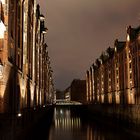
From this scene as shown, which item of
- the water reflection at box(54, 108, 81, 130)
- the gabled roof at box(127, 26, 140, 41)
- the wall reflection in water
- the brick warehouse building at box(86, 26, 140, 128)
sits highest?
the gabled roof at box(127, 26, 140, 41)

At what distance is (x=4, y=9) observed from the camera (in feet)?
82.9

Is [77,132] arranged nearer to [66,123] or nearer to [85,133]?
[85,133]

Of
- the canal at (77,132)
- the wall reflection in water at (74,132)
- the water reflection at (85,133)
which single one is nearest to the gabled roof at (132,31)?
the canal at (77,132)

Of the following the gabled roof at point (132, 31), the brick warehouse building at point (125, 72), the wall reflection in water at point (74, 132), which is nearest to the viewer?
the wall reflection in water at point (74, 132)

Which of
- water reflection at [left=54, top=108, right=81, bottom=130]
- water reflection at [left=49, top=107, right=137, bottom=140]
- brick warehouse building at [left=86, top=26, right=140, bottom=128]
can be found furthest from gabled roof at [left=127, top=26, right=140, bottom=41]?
water reflection at [left=54, top=108, right=81, bottom=130]

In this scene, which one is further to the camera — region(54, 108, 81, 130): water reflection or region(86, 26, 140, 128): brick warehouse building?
region(54, 108, 81, 130): water reflection

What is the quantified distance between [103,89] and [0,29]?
84693mm

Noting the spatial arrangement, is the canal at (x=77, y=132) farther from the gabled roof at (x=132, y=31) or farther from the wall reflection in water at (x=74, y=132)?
the gabled roof at (x=132, y=31)

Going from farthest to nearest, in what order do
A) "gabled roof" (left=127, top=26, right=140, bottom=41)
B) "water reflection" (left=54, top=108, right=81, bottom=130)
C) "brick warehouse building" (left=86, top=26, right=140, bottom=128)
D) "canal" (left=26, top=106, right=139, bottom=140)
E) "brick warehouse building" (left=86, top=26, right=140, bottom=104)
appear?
"water reflection" (left=54, top=108, right=81, bottom=130) → "gabled roof" (left=127, top=26, right=140, bottom=41) → "brick warehouse building" (left=86, top=26, right=140, bottom=104) → "brick warehouse building" (left=86, top=26, right=140, bottom=128) → "canal" (left=26, top=106, right=139, bottom=140)

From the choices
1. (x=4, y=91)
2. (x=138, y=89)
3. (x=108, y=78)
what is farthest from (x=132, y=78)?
(x=4, y=91)

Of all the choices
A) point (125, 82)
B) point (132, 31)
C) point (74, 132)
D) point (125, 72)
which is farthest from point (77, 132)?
point (132, 31)

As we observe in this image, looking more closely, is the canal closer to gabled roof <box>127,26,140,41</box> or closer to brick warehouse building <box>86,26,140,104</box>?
brick warehouse building <box>86,26,140,104</box>

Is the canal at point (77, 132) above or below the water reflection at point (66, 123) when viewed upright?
above

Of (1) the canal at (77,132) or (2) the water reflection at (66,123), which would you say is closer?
(1) the canal at (77,132)
